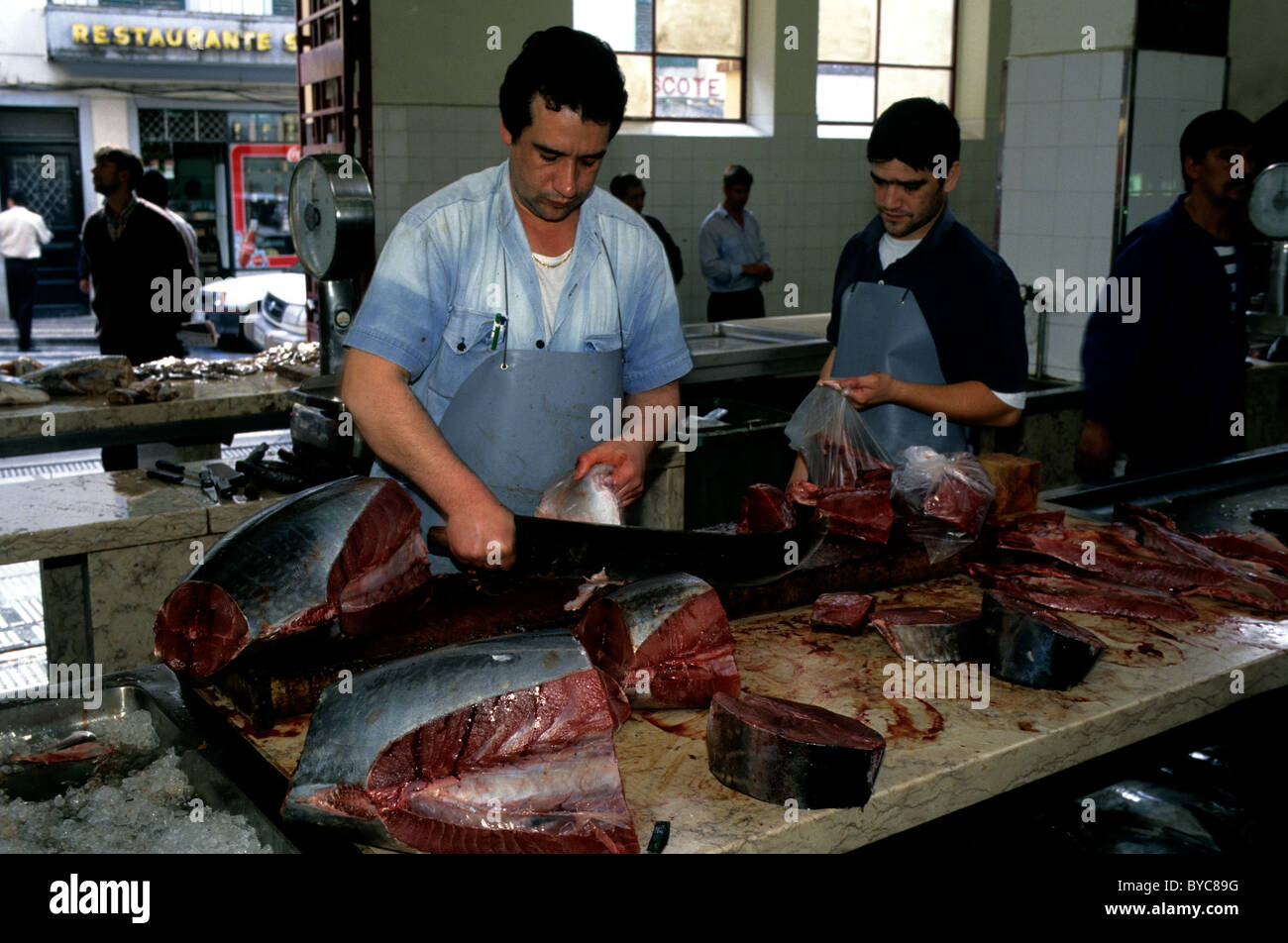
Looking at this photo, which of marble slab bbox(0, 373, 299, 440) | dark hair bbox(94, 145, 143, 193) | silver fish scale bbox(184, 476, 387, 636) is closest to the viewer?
silver fish scale bbox(184, 476, 387, 636)

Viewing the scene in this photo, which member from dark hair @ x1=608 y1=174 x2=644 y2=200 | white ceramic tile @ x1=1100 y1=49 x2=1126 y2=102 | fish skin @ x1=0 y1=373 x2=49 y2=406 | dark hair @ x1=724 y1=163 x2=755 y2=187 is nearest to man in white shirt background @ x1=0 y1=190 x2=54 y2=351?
dark hair @ x1=608 y1=174 x2=644 y2=200

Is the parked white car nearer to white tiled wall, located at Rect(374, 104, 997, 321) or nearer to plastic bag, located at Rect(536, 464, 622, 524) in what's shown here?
white tiled wall, located at Rect(374, 104, 997, 321)

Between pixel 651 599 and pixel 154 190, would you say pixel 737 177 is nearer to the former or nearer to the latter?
pixel 154 190

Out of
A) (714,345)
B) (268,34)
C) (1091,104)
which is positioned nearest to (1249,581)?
(1091,104)

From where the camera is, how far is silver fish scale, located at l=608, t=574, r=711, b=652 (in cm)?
200

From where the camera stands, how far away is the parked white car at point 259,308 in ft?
42.0

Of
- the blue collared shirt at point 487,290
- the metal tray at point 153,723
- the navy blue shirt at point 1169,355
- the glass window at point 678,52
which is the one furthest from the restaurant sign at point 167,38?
the metal tray at point 153,723

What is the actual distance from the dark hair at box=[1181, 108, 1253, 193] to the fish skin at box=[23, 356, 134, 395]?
4658 mm

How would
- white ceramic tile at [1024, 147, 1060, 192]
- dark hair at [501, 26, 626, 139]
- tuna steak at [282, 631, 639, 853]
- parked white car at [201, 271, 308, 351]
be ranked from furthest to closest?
parked white car at [201, 271, 308, 351], white ceramic tile at [1024, 147, 1060, 192], dark hair at [501, 26, 626, 139], tuna steak at [282, 631, 639, 853]

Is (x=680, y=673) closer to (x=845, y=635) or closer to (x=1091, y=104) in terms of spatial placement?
(x=845, y=635)

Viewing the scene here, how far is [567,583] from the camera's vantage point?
229 cm

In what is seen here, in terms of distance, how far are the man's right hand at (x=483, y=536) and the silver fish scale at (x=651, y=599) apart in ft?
0.85

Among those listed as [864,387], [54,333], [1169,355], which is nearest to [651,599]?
[864,387]
